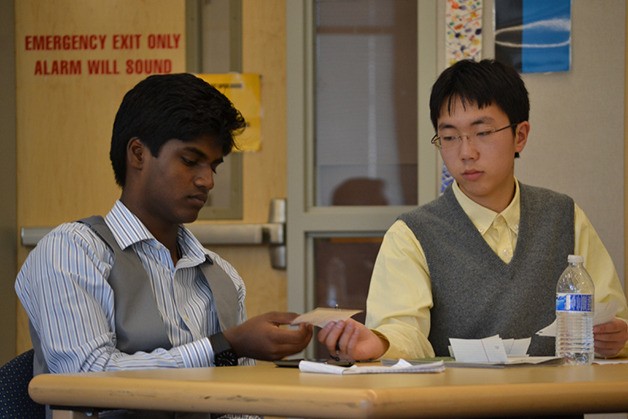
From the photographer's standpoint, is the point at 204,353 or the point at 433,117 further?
the point at 433,117

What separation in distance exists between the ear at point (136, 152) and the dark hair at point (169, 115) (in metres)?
0.01

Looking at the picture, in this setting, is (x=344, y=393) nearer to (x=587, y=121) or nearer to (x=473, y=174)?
(x=473, y=174)

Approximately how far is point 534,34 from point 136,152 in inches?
76.3

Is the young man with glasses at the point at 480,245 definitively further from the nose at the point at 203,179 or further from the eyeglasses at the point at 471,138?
the nose at the point at 203,179

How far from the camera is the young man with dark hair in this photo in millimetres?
2070

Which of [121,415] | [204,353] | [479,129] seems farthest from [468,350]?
[479,129]

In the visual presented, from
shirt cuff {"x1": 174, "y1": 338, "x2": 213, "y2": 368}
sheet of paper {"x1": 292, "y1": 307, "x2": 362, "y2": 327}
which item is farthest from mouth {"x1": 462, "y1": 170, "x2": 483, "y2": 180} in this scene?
shirt cuff {"x1": 174, "y1": 338, "x2": 213, "y2": 368}

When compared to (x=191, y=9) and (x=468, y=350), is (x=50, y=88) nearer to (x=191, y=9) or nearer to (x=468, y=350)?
(x=191, y=9)

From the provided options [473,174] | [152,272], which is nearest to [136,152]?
[152,272]

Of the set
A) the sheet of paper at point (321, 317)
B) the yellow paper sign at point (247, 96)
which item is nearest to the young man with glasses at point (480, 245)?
the sheet of paper at point (321, 317)

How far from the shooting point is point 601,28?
3.75 meters

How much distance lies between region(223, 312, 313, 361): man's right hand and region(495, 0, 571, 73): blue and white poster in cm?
199

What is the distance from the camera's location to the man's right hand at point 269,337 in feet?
6.79

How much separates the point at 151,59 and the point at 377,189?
1.27 metres
